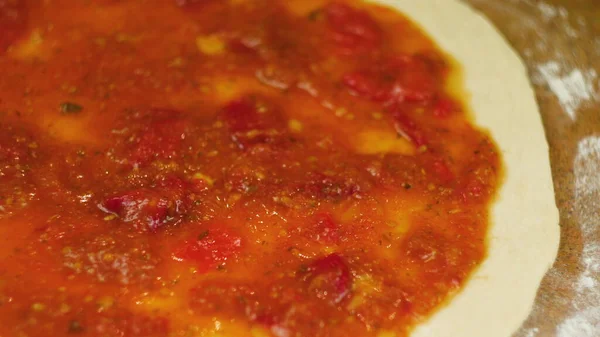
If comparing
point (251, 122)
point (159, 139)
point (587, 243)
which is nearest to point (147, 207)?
point (159, 139)

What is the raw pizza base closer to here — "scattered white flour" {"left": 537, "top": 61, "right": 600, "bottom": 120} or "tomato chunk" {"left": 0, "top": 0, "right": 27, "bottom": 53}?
"scattered white flour" {"left": 537, "top": 61, "right": 600, "bottom": 120}

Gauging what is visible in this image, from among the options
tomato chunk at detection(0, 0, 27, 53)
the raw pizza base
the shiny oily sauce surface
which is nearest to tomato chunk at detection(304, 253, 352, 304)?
the shiny oily sauce surface

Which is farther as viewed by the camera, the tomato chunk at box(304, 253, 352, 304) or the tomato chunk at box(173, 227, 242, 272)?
the tomato chunk at box(173, 227, 242, 272)

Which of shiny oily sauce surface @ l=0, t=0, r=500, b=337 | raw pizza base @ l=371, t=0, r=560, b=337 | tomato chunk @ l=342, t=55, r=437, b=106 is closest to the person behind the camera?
shiny oily sauce surface @ l=0, t=0, r=500, b=337

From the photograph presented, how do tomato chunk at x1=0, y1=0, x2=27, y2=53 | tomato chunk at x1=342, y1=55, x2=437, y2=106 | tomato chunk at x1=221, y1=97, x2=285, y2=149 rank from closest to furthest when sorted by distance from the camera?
1. tomato chunk at x1=221, y1=97, x2=285, y2=149
2. tomato chunk at x1=342, y1=55, x2=437, y2=106
3. tomato chunk at x1=0, y1=0, x2=27, y2=53

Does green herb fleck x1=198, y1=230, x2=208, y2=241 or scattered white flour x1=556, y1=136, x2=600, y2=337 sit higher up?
green herb fleck x1=198, y1=230, x2=208, y2=241

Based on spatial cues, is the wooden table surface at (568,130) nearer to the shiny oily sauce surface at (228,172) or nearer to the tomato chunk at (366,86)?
the shiny oily sauce surface at (228,172)

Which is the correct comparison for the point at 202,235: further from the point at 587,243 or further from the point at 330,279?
the point at 587,243

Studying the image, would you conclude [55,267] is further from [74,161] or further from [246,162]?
[246,162]
